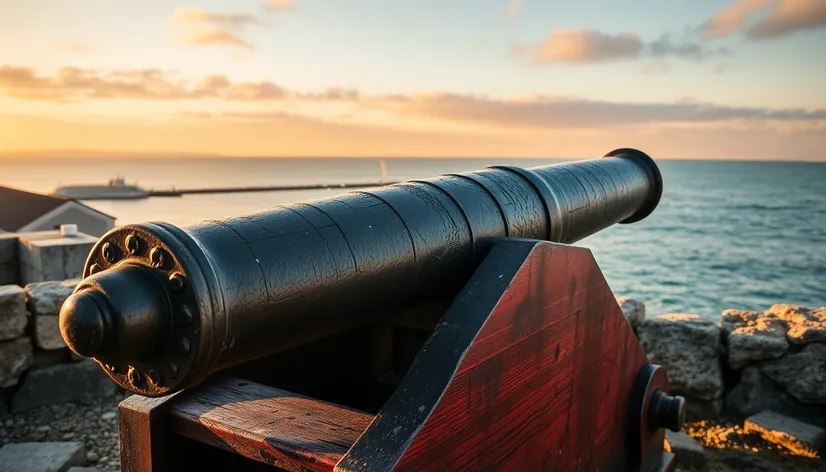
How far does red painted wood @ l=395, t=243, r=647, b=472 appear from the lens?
173 centimetres

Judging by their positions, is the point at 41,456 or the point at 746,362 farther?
the point at 746,362

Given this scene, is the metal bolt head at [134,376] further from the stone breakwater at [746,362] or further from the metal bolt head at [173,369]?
the stone breakwater at [746,362]

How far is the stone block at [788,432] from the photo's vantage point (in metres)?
4.15

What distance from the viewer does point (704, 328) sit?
5137 mm

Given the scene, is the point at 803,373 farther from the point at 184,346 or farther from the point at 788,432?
the point at 184,346

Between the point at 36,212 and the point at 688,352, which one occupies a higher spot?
the point at 36,212

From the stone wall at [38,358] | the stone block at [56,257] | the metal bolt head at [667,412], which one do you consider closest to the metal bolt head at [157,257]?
the metal bolt head at [667,412]

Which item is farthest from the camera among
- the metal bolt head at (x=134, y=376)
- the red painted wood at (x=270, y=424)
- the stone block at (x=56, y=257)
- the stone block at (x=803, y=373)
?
the stone block at (x=56, y=257)

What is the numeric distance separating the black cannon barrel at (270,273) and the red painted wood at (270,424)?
9.3 inches

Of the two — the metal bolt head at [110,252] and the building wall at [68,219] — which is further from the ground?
the metal bolt head at [110,252]

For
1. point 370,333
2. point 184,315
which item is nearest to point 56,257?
point 370,333

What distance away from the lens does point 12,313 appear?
409 centimetres

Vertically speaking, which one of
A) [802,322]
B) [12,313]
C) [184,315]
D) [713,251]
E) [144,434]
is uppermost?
[184,315]

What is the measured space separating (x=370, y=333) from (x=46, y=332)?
9.11ft
